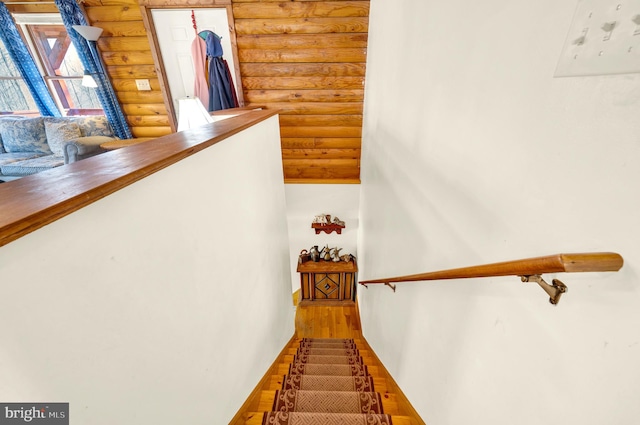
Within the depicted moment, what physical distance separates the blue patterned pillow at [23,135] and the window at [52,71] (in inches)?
18.0

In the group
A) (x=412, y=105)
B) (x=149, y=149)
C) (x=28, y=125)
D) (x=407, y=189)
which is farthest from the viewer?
(x=28, y=125)

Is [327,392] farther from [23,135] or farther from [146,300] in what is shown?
[23,135]

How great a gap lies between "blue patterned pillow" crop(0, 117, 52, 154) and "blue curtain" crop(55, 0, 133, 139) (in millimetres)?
823

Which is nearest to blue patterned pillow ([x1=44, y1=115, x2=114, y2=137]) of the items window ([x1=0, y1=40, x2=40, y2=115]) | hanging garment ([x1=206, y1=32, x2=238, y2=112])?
window ([x1=0, y1=40, x2=40, y2=115])

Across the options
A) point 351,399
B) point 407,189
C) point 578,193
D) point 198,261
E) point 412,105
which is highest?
point 412,105

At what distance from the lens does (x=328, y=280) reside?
13.4 feet

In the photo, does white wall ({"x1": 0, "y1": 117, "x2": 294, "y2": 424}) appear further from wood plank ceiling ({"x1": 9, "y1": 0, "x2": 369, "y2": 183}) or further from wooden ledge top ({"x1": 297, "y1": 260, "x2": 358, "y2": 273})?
wooden ledge top ({"x1": 297, "y1": 260, "x2": 358, "y2": 273})

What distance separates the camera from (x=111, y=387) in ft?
2.39

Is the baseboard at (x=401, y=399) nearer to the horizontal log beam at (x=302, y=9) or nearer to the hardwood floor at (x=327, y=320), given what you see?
the hardwood floor at (x=327, y=320)

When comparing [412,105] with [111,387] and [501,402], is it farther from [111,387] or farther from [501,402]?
[111,387]

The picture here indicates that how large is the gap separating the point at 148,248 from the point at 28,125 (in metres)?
4.06

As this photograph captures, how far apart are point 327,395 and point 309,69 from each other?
312 cm

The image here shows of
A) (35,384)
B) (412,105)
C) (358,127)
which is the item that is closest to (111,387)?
(35,384)

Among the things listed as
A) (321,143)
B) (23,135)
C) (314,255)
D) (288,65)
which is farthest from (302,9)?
(23,135)
